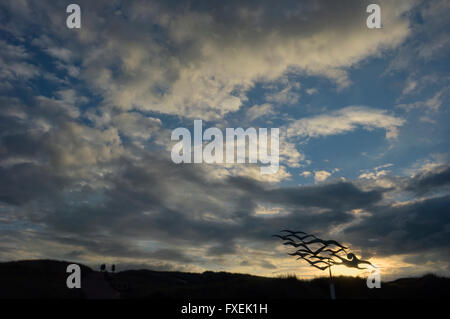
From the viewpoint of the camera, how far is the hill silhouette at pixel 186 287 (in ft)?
98.7

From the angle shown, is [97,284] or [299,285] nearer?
[299,285]

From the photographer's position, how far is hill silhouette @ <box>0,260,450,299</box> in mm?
30078

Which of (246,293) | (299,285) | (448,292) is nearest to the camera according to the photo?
(246,293)

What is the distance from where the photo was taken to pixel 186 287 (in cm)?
3528
